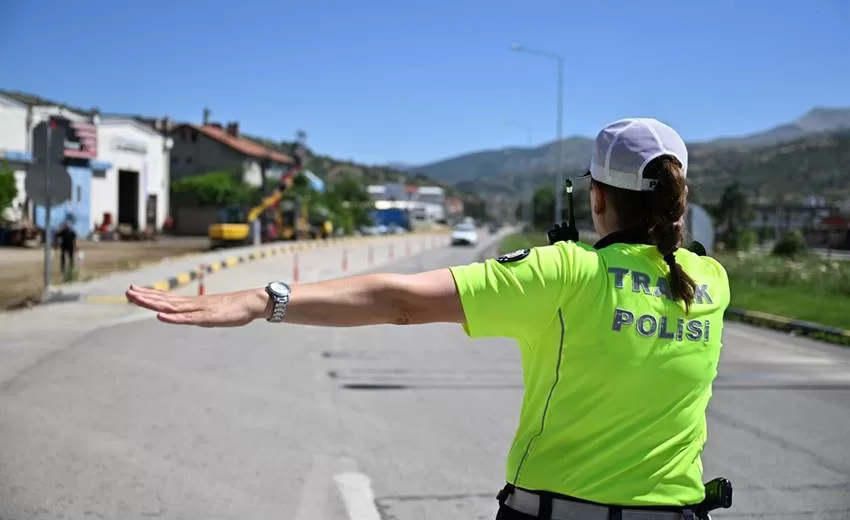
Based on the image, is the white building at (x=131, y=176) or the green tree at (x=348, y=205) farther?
the green tree at (x=348, y=205)

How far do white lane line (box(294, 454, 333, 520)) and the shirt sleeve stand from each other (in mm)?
3570

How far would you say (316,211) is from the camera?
220ft

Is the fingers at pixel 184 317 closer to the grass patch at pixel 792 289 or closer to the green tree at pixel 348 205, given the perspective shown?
the grass patch at pixel 792 289

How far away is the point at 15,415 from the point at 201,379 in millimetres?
2337

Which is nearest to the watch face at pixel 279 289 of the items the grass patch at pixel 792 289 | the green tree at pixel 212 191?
the grass patch at pixel 792 289

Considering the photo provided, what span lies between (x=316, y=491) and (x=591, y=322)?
4078 mm

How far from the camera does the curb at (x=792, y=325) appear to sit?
1519 centimetres

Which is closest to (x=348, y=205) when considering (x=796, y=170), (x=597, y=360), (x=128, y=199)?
(x=128, y=199)

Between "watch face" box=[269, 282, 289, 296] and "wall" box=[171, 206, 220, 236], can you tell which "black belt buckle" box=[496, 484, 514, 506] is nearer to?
"watch face" box=[269, 282, 289, 296]

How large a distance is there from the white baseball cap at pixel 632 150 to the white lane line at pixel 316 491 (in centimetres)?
361

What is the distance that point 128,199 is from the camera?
212 feet

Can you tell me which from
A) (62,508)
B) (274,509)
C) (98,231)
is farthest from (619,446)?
(98,231)

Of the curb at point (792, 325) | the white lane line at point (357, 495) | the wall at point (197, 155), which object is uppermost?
the wall at point (197, 155)

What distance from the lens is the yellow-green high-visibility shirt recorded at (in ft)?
6.73
